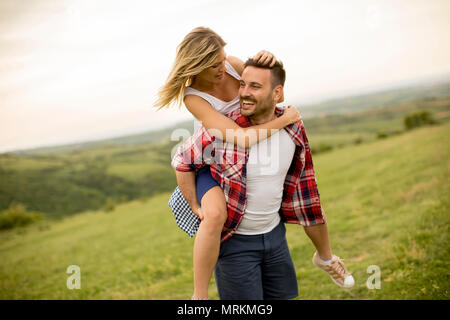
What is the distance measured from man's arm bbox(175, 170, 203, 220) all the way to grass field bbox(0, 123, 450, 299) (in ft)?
8.70

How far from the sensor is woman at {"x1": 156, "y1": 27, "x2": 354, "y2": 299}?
7.22ft

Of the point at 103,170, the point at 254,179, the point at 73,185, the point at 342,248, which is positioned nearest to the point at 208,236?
the point at 254,179

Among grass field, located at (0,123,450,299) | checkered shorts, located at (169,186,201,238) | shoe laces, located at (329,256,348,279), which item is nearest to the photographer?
checkered shorts, located at (169,186,201,238)

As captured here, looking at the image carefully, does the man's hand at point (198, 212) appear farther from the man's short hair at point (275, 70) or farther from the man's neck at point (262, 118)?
the man's short hair at point (275, 70)

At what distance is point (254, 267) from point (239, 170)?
673 mm

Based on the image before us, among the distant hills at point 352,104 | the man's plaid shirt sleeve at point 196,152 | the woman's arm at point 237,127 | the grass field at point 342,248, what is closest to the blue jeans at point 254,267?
the man's plaid shirt sleeve at point 196,152

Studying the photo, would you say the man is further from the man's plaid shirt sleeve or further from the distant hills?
the distant hills

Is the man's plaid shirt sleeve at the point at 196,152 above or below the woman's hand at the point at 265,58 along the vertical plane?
below

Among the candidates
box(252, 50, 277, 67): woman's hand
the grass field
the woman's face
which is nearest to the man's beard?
box(252, 50, 277, 67): woman's hand

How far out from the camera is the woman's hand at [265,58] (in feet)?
7.14

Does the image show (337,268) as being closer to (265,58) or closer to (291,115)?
(291,115)

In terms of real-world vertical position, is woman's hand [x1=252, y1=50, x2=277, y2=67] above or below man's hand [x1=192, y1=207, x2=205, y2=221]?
above

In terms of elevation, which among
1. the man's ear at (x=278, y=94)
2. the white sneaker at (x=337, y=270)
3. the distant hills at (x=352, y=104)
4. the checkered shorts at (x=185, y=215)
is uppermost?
the distant hills at (x=352, y=104)
